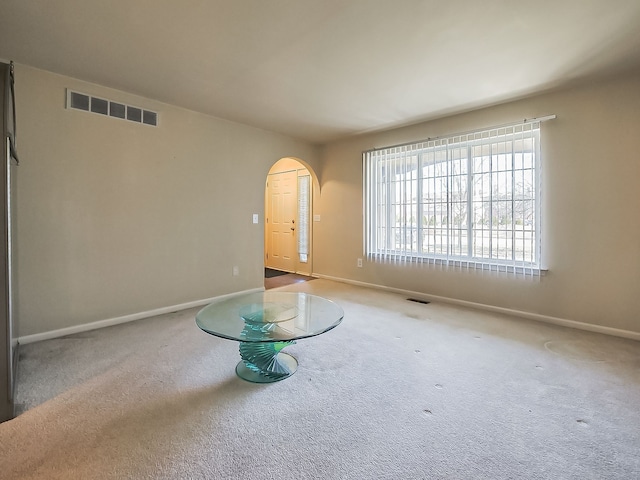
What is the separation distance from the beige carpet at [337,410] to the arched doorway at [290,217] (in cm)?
322

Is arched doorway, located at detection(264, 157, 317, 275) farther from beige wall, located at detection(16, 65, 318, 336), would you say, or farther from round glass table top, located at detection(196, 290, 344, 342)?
round glass table top, located at detection(196, 290, 344, 342)

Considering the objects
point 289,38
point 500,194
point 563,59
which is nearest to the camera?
point 289,38

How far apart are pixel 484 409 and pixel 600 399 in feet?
2.54

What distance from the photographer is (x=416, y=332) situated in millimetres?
2990

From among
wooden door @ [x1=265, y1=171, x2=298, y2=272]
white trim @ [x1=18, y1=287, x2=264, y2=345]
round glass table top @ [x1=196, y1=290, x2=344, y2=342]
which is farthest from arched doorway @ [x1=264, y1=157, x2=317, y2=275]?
round glass table top @ [x1=196, y1=290, x2=344, y2=342]

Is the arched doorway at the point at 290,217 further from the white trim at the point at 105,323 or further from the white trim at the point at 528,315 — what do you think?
the white trim at the point at 105,323

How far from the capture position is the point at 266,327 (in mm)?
2025

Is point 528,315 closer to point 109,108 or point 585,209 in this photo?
point 585,209

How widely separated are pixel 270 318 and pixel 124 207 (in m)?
2.19

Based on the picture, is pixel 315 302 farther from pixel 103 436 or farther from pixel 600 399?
pixel 600 399

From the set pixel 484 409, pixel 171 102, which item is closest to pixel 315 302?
pixel 484 409

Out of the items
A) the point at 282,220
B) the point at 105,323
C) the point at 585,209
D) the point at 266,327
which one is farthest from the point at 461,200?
the point at 105,323

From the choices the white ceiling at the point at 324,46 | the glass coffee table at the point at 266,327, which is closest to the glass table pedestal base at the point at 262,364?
the glass coffee table at the point at 266,327

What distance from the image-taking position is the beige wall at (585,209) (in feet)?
9.26
